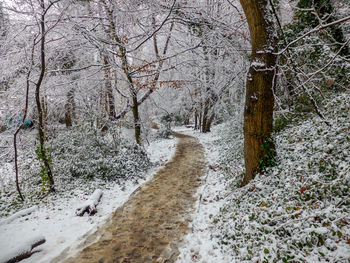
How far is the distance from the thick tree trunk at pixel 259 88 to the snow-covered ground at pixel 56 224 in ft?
13.5

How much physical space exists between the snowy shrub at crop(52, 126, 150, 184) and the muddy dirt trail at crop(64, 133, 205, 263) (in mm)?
1518

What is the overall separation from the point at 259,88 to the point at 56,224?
231 inches

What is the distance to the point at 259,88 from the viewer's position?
4266 millimetres

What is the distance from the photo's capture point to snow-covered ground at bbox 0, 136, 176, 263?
3723 millimetres

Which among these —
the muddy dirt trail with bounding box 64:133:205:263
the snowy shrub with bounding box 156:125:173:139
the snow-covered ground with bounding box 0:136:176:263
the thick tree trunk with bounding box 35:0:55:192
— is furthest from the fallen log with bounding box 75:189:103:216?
the snowy shrub with bounding box 156:125:173:139

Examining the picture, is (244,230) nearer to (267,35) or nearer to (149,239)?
(149,239)

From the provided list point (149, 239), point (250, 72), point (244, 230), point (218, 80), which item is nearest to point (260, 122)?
point (250, 72)

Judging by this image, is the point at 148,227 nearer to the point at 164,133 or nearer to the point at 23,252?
the point at 23,252

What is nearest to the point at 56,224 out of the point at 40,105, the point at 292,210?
the point at 40,105

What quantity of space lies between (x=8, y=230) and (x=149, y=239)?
3.28 metres

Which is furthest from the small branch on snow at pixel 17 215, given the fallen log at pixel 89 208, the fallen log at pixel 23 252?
the fallen log at pixel 23 252

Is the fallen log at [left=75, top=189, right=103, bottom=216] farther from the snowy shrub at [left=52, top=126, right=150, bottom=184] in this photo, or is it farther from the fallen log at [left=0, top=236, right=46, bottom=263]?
the snowy shrub at [left=52, top=126, right=150, bottom=184]

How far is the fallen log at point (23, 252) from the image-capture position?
3.34 m

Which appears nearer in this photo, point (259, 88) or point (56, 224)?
point (259, 88)
